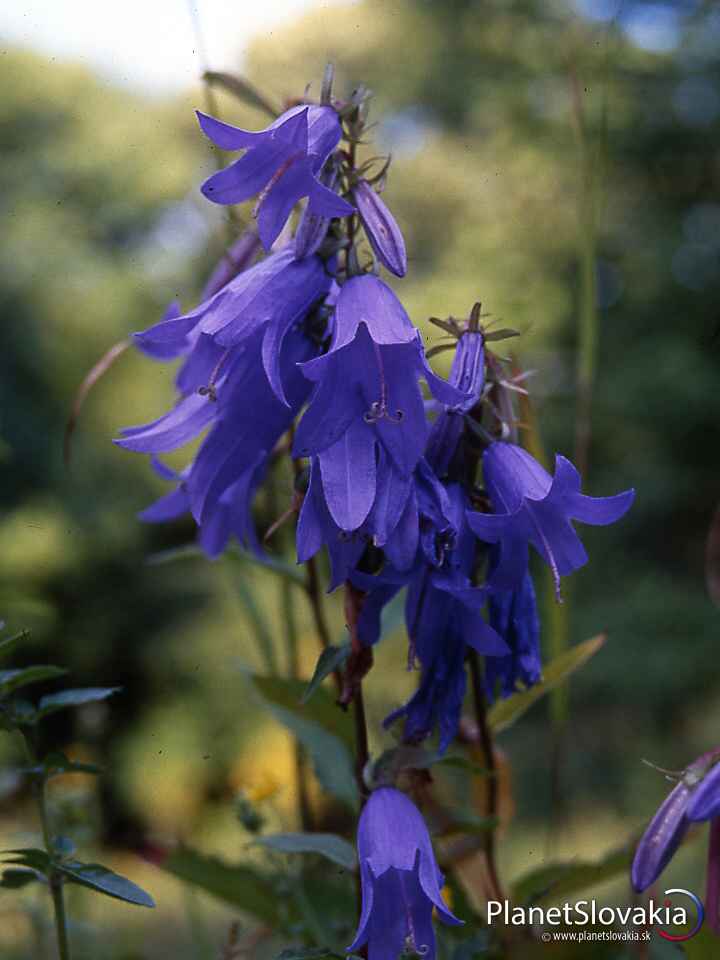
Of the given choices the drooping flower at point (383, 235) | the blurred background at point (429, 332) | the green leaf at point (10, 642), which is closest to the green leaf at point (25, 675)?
the green leaf at point (10, 642)

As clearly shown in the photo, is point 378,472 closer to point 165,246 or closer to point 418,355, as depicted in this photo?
point 418,355

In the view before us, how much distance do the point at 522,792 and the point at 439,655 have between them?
144 inches

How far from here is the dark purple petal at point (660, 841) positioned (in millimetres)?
441

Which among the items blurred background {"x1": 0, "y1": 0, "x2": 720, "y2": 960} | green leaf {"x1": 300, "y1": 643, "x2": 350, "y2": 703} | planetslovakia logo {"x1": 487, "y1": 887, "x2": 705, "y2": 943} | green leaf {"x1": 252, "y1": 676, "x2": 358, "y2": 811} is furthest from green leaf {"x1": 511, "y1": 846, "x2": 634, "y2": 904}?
blurred background {"x1": 0, "y1": 0, "x2": 720, "y2": 960}

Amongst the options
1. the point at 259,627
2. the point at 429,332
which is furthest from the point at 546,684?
the point at 429,332

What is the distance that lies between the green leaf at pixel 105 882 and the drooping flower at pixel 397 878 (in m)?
0.10

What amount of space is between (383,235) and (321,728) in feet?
1.13

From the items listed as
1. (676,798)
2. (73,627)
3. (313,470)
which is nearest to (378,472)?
(313,470)

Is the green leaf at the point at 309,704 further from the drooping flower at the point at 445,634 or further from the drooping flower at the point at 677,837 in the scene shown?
the drooping flower at the point at 677,837

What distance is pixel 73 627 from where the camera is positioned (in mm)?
4551

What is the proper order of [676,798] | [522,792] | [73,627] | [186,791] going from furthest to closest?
[73,627], [186,791], [522,792], [676,798]

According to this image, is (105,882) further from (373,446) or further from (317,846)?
(373,446)

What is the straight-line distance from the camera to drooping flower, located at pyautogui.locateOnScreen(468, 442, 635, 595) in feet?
1.50

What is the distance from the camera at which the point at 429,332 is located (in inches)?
140
